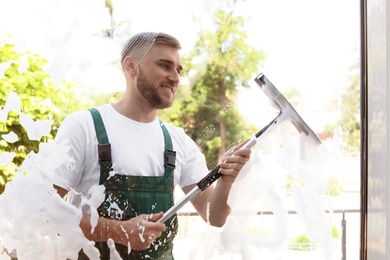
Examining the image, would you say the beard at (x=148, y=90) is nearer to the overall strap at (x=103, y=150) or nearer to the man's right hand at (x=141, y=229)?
the overall strap at (x=103, y=150)

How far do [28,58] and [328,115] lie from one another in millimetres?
705

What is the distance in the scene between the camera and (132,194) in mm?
1196

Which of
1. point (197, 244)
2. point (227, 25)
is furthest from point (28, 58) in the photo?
point (197, 244)

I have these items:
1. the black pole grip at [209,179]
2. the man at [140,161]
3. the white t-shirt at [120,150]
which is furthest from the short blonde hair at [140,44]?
the black pole grip at [209,179]

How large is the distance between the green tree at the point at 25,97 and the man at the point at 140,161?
0.04m

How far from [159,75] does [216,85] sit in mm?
144

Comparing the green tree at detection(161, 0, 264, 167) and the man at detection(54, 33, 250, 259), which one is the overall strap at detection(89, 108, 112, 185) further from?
the green tree at detection(161, 0, 264, 167)

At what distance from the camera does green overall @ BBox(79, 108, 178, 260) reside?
3.93 feet

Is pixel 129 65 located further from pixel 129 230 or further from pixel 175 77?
pixel 129 230

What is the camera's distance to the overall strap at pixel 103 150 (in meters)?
1.20

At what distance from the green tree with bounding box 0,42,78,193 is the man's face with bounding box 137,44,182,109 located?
17 cm

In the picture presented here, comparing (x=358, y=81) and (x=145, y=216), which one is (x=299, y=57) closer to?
(x=358, y=81)

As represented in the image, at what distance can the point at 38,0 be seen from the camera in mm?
1214

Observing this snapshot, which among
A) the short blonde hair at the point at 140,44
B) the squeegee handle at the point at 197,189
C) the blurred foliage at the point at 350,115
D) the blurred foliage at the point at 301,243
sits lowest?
the blurred foliage at the point at 301,243
